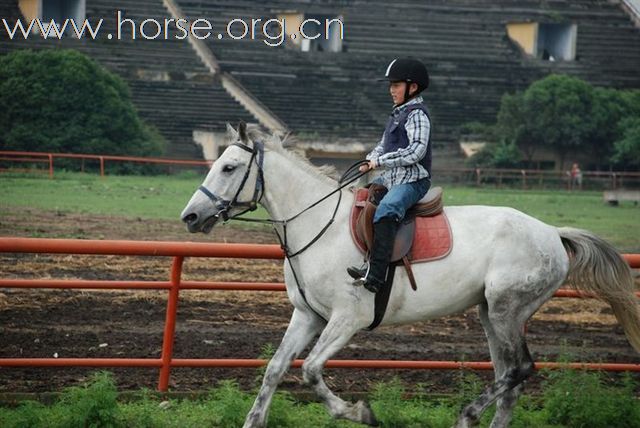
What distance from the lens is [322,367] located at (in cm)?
792

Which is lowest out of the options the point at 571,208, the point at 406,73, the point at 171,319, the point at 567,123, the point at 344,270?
the point at 571,208

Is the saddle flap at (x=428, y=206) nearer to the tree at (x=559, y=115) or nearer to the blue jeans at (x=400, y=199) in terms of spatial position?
the blue jeans at (x=400, y=199)

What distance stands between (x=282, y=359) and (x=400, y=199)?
1351 mm

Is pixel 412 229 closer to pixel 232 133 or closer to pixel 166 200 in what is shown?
pixel 232 133

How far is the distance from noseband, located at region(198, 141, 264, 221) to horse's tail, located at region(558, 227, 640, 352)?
241 centimetres

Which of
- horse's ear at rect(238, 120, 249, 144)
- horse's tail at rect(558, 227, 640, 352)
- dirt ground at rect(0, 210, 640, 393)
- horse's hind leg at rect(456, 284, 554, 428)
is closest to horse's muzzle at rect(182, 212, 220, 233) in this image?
horse's ear at rect(238, 120, 249, 144)

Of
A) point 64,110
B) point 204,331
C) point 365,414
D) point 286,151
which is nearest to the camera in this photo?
point 365,414

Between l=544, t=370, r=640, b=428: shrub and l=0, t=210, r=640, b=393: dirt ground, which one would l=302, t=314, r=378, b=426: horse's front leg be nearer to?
l=544, t=370, r=640, b=428: shrub

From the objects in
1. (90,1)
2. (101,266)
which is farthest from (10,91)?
(101,266)

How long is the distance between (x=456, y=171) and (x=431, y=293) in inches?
1364

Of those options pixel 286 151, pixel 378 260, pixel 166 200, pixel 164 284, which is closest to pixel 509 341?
pixel 378 260

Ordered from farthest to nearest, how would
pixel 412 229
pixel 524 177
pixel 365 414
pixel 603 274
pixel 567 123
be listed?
pixel 567 123 → pixel 524 177 → pixel 603 274 → pixel 412 229 → pixel 365 414

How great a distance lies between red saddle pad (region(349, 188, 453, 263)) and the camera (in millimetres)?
8328

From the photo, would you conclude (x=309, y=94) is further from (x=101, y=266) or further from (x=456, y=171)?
(x=101, y=266)
